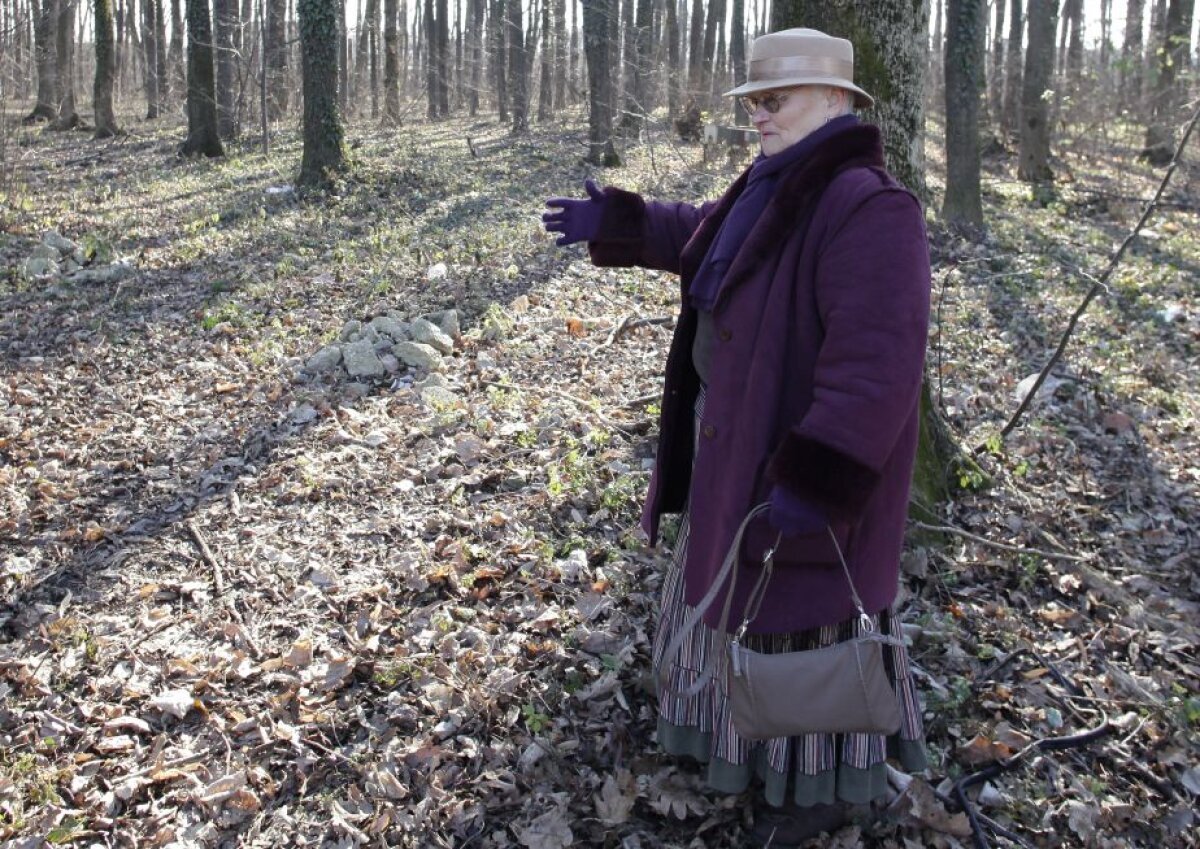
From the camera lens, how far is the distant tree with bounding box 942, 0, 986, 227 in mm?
12148

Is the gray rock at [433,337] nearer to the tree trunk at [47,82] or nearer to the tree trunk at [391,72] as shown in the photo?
the tree trunk at [391,72]

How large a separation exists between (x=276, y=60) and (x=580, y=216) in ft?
66.6

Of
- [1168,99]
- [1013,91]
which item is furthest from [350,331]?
[1013,91]

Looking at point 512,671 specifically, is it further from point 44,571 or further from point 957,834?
point 44,571

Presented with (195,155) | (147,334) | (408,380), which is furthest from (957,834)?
(195,155)

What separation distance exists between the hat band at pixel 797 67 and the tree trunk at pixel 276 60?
1628cm

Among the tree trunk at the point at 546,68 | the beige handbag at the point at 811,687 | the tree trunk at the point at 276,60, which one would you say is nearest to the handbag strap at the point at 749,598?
the beige handbag at the point at 811,687

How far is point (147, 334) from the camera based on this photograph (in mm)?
7449

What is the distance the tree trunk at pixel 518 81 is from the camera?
2081 centimetres

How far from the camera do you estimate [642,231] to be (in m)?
3.05

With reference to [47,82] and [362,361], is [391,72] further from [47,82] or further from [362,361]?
[362,361]

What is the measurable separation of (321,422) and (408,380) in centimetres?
83

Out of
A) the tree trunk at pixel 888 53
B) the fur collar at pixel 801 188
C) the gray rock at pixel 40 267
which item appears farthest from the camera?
the gray rock at pixel 40 267

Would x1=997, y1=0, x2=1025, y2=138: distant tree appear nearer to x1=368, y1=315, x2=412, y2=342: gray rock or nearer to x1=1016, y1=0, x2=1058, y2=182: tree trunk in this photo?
x1=1016, y1=0, x2=1058, y2=182: tree trunk
